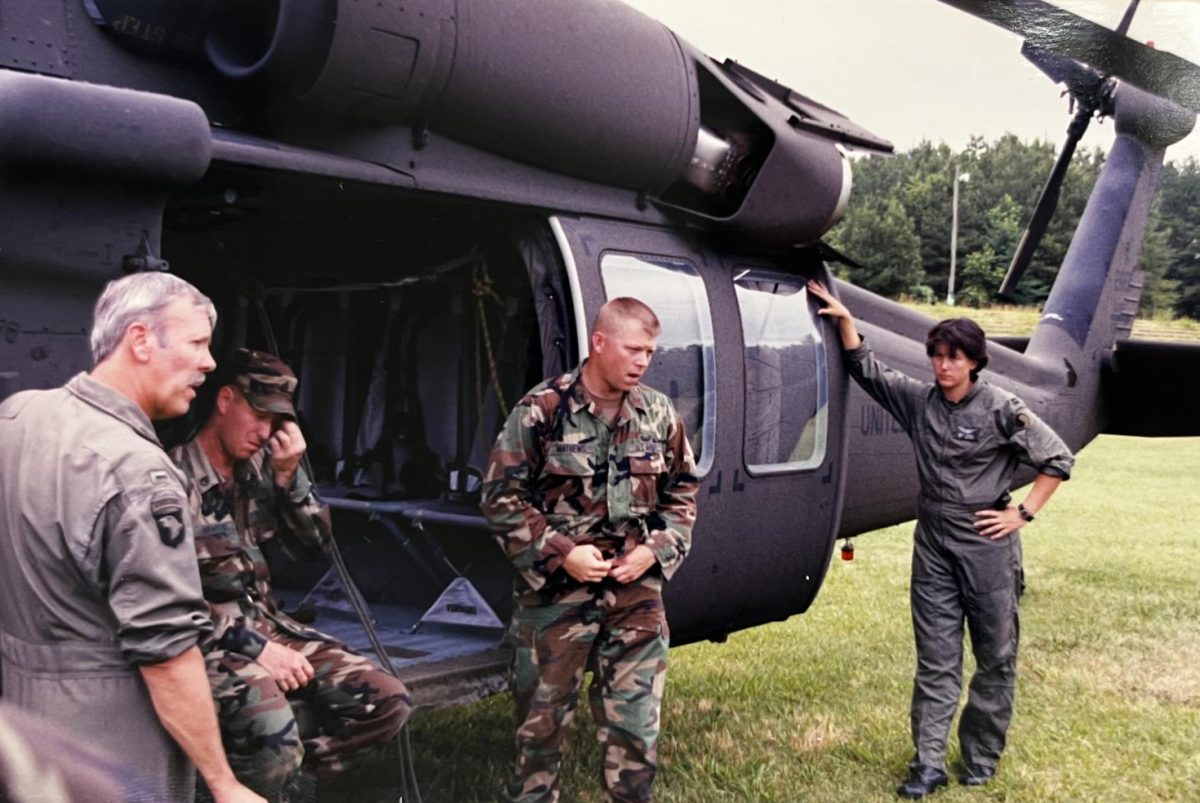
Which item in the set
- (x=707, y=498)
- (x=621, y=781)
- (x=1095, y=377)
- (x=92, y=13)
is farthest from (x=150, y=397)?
(x=1095, y=377)

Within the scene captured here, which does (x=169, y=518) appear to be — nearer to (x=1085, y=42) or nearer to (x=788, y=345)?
(x=1085, y=42)

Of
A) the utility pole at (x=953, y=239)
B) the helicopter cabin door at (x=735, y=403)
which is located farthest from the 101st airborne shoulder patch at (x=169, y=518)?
the utility pole at (x=953, y=239)

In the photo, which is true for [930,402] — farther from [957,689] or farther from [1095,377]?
[1095,377]

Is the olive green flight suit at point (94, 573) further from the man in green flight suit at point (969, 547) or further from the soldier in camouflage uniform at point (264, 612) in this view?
the man in green flight suit at point (969, 547)

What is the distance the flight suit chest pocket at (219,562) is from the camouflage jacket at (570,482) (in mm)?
722

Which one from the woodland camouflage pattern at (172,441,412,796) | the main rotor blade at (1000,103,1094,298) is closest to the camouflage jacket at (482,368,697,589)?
the woodland camouflage pattern at (172,441,412,796)

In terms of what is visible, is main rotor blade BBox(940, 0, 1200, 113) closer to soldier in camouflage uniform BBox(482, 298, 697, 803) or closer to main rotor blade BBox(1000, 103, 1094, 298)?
soldier in camouflage uniform BBox(482, 298, 697, 803)

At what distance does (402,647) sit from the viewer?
13.4ft

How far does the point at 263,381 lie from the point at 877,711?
3.56 m

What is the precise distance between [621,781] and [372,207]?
1956 mm

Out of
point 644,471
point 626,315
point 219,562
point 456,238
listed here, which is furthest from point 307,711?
point 456,238

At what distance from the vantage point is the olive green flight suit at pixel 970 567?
176 inches

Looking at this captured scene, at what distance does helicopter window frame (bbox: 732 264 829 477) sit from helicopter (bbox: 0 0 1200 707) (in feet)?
0.04

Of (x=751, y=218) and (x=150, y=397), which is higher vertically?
(x=751, y=218)
